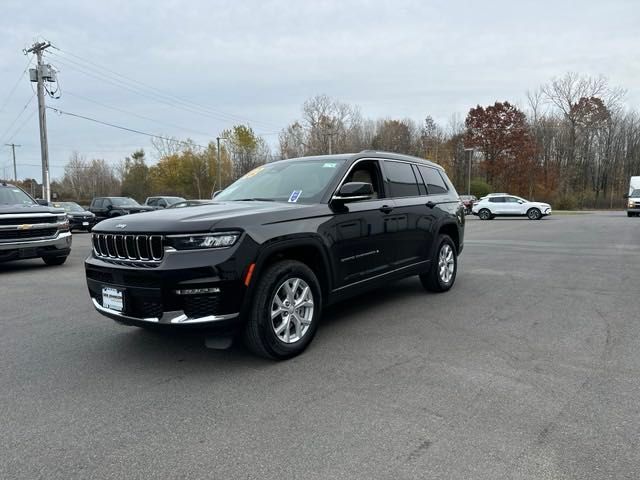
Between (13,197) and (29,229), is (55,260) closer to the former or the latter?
(29,229)

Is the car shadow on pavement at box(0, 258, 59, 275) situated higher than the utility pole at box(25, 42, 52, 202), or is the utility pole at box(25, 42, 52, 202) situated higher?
the utility pole at box(25, 42, 52, 202)

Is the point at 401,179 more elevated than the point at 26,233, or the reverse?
the point at 401,179

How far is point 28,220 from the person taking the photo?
9.38 metres

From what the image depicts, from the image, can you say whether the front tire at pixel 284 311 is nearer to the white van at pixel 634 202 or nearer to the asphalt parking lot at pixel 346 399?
the asphalt parking lot at pixel 346 399

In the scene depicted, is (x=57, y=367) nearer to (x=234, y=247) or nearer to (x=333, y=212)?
(x=234, y=247)

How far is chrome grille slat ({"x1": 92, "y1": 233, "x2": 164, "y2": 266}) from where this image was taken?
379 centimetres

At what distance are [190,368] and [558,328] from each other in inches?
150

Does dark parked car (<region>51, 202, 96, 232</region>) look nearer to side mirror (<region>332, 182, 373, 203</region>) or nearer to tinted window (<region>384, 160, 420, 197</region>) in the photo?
tinted window (<region>384, 160, 420, 197</region>)

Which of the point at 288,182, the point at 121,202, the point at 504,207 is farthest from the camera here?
the point at 504,207

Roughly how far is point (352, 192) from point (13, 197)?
878 centimetres

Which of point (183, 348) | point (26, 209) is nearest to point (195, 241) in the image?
point (183, 348)

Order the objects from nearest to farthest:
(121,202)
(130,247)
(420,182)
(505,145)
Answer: (130,247) < (420,182) < (121,202) < (505,145)

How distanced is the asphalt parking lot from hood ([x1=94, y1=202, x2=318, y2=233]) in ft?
3.90

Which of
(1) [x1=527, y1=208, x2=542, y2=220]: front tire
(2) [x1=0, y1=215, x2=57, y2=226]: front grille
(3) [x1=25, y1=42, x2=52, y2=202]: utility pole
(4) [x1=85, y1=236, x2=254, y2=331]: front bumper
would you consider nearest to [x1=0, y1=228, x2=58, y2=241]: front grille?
(2) [x1=0, y1=215, x2=57, y2=226]: front grille
